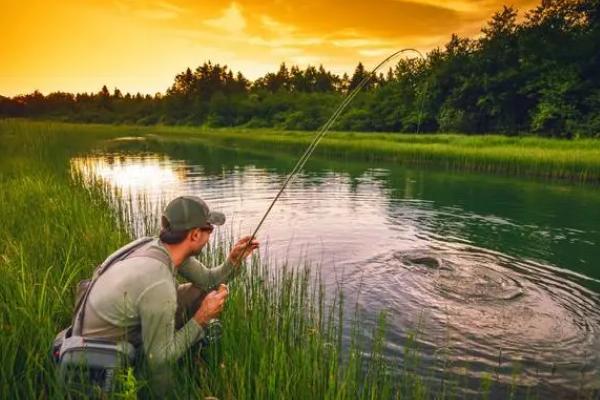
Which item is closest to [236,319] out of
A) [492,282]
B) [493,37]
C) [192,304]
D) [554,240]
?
[192,304]

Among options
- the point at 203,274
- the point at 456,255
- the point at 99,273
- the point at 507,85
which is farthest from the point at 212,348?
the point at 507,85

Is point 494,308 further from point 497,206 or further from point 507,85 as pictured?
point 507,85

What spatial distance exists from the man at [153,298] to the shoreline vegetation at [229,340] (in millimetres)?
250

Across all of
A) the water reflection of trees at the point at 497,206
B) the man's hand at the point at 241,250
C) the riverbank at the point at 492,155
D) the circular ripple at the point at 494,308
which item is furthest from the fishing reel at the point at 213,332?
the riverbank at the point at 492,155

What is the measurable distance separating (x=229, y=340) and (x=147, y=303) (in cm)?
110

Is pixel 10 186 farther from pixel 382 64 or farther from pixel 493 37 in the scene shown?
pixel 493 37

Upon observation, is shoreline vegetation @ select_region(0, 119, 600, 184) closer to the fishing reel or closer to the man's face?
the fishing reel

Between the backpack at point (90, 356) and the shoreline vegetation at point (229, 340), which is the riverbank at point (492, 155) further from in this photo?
the backpack at point (90, 356)

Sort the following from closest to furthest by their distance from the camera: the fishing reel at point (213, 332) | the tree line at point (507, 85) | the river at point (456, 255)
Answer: the fishing reel at point (213, 332) → the river at point (456, 255) → the tree line at point (507, 85)

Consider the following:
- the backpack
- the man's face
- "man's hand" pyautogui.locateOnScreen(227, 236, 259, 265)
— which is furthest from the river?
the backpack

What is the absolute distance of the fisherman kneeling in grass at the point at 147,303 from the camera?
2.66 meters

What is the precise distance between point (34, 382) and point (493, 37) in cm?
5575

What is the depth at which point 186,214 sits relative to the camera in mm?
2990

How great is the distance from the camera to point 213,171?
80.0 feet
